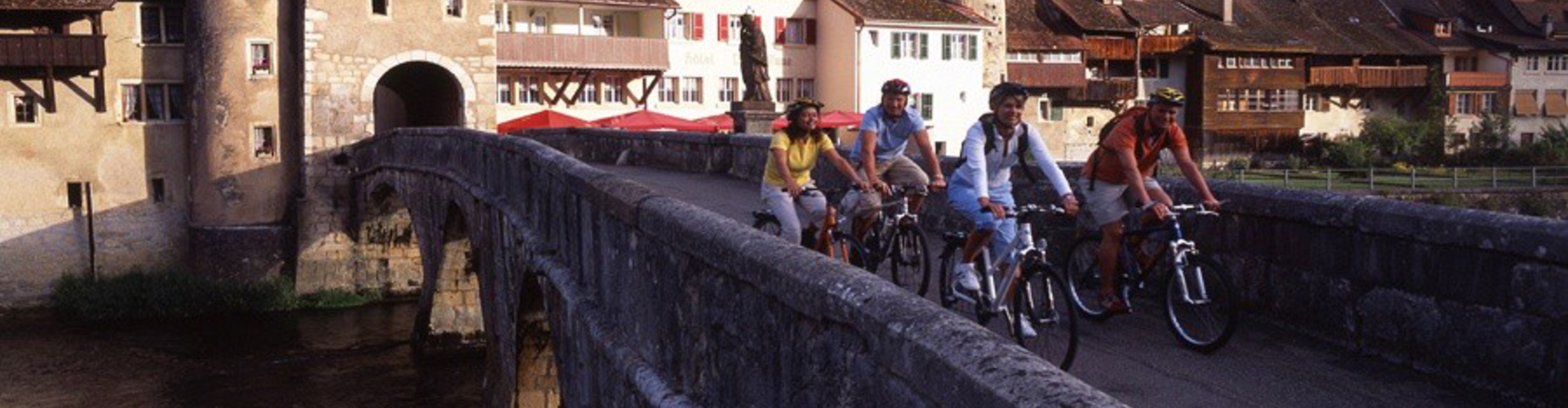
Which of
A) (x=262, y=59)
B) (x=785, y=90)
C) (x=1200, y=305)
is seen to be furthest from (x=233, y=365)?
(x=785, y=90)

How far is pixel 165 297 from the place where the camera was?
32.0 metres

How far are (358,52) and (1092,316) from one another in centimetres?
2630

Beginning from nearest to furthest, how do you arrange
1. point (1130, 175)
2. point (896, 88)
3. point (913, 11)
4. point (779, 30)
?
point (1130, 175) → point (896, 88) → point (779, 30) → point (913, 11)

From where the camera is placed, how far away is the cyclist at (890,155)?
977cm

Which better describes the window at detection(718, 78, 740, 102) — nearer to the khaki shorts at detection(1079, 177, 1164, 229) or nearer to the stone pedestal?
the stone pedestal

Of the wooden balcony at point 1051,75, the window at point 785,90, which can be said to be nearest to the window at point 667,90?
the window at point 785,90

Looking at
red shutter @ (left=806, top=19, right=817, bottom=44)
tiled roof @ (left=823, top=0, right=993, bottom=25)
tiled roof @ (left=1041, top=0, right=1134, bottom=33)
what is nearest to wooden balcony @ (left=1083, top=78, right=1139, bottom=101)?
tiled roof @ (left=1041, top=0, right=1134, bottom=33)

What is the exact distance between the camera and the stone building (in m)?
32.1

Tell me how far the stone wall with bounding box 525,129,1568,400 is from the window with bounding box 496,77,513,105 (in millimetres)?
32806

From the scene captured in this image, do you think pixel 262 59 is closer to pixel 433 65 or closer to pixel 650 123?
pixel 433 65

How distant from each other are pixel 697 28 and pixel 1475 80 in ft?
113

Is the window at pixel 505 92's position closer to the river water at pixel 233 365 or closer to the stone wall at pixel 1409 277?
the river water at pixel 233 365

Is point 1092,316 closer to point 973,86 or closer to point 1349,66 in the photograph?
point 973,86

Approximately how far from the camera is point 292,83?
108 feet
